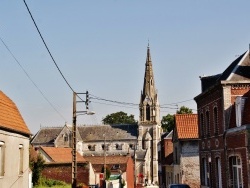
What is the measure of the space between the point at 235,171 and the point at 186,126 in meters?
16.2

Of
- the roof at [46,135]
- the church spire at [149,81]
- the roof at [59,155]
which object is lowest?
the roof at [59,155]

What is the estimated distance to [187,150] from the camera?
3741 centimetres

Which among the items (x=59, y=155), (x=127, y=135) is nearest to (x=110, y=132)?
(x=127, y=135)

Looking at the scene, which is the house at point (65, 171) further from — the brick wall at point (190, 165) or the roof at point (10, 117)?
the roof at point (10, 117)

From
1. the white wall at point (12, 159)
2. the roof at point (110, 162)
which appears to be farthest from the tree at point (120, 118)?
the white wall at point (12, 159)

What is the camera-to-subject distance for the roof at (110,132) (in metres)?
107

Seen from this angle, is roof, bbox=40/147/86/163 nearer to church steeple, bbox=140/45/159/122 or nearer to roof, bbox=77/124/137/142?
church steeple, bbox=140/45/159/122

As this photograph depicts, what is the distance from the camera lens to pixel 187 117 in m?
39.3

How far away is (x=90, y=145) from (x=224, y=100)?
87.2 meters

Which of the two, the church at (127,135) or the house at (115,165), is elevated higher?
the church at (127,135)

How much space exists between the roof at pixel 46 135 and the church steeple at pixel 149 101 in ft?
74.4

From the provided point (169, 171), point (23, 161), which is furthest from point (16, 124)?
point (169, 171)

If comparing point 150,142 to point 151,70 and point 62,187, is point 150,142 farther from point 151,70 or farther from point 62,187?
point 62,187

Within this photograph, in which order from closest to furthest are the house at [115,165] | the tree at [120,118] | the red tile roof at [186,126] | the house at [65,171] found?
the red tile roof at [186,126] < the house at [65,171] < the house at [115,165] < the tree at [120,118]
